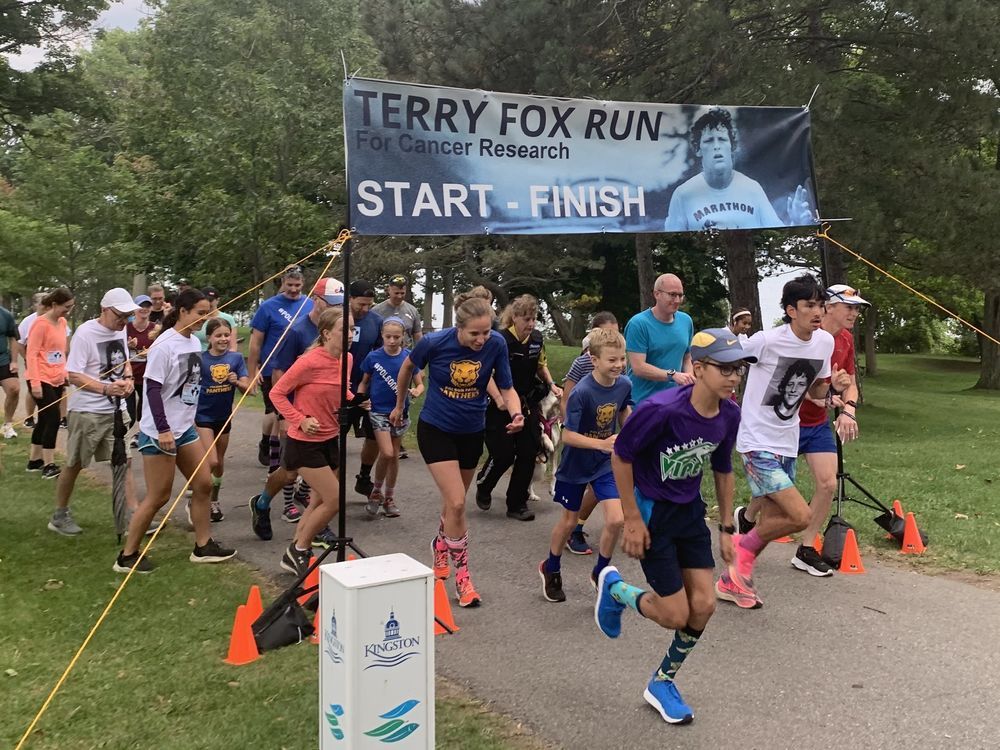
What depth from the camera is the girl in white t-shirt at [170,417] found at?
5336 mm

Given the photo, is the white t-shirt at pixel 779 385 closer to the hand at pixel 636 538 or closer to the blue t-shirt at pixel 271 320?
the hand at pixel 636 538

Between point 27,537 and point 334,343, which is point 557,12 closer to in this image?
point 334,343

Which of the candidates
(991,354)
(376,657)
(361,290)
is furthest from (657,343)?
(991,354)

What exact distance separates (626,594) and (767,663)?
3.20 ft

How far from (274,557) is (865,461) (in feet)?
26.6

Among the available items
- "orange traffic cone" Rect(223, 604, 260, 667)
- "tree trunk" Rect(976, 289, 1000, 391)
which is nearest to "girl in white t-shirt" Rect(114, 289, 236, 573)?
"orange traffic cone" Rect(223, 604, 260, 667)

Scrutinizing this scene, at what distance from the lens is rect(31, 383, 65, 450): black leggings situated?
895 cm

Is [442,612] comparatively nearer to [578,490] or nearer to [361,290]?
[578,490]

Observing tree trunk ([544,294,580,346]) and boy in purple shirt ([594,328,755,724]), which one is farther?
tree trunk ([544,294,580,346])

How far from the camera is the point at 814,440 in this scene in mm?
5570

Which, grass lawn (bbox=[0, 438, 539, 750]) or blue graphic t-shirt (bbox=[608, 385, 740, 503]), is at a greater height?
blue graphic t-shirt (bbox=[608, 385, 740, 503])

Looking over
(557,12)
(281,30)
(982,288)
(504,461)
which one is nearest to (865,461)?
(504,461)

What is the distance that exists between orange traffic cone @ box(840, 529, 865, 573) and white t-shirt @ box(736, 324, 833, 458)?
111cm

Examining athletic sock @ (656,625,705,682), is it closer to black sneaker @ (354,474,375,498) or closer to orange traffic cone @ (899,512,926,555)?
orange traffic cone @ (899,512,926,555)
